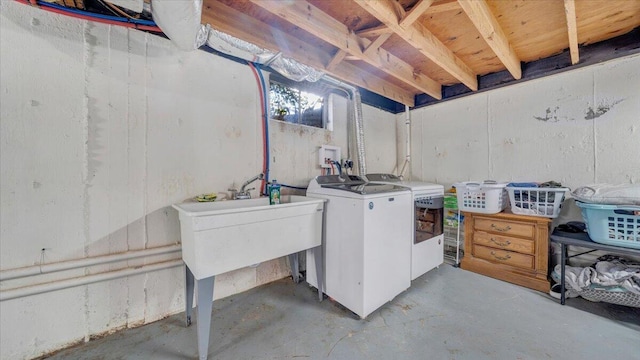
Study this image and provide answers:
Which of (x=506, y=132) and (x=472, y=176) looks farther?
(x=472, y=176)

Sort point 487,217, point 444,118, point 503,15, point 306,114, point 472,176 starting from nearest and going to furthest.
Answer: point 503,15 → point 487,217 → point 306,114 → point 472,176 → point 444,118

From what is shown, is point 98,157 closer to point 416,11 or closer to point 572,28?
point 416,11

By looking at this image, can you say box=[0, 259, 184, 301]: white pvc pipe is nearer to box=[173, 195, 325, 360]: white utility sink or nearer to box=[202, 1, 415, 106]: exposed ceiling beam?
box=[173, 195, 325, 360]: white utility sink

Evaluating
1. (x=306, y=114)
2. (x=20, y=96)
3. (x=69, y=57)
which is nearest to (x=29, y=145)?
(x=20, y=96)

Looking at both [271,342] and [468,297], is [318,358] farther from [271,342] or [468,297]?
[468,297]

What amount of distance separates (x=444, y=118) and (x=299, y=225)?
2689mm

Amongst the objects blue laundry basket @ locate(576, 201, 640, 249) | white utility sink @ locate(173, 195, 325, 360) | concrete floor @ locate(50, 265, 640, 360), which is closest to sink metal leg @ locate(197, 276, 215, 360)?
white utility sink @ locate(173, 195, 325, 360)

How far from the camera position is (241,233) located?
138 centimetres

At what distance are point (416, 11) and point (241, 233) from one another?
74.1 inches

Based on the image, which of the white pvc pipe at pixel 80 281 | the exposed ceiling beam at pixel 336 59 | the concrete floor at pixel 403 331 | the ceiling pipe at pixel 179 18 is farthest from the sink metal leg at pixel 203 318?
the exposed ceiling beam at pixel 336 59

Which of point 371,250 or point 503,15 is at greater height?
point 503,15

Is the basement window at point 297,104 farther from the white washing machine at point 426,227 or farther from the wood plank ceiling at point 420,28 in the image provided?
the white washing machine at point 426,227

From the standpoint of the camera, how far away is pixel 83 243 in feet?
4.58

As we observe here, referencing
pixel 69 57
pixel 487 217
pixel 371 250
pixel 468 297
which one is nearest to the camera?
pixel 69 57
